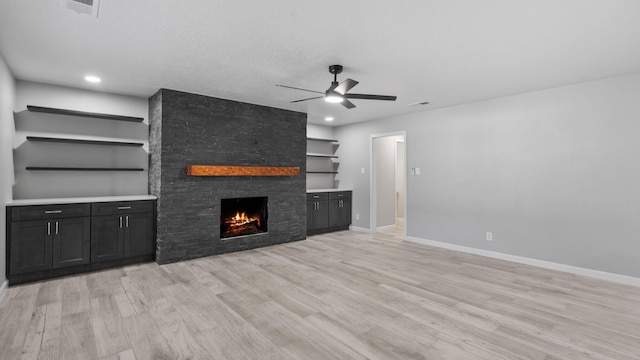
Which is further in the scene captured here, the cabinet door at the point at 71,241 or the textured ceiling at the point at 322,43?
the cabinet door at the point at 71,241

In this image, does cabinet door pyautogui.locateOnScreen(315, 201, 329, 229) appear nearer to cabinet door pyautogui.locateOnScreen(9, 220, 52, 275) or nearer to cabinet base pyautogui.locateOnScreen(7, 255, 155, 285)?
cabinet base pyautogui.locateOnScreen(7, 255, 155, 285)

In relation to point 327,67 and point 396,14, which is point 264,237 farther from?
point 396,14

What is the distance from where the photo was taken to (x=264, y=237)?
5.41 m

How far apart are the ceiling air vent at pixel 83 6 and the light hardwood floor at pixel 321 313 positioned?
8.33 ft

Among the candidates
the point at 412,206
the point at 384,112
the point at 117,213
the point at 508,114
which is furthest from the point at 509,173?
the point at 117,213

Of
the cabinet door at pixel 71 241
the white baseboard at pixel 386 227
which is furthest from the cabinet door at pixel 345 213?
the cabinet door at pixel 71 241

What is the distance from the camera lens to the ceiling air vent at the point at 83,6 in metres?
2.20

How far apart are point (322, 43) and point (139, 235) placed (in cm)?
364

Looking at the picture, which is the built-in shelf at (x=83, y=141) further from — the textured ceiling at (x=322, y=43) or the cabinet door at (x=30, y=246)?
the cabinet door at (x=30, y=246)

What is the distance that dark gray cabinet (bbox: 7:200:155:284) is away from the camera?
3.50m

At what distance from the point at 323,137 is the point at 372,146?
1305 mm

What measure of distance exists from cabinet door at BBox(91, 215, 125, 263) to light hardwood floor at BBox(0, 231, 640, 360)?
0.25 m

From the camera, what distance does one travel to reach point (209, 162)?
15.7 ft

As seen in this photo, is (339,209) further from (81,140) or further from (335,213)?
(81,140)
